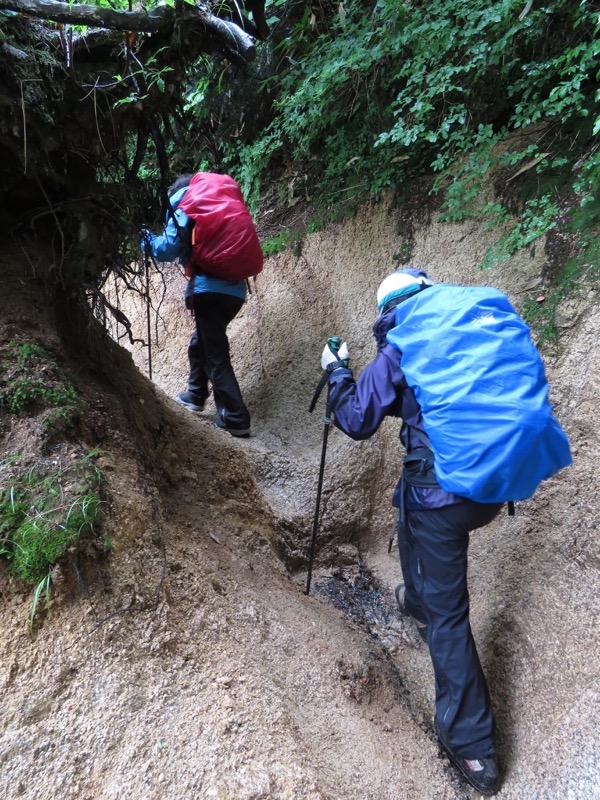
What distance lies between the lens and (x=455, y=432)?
2.43m

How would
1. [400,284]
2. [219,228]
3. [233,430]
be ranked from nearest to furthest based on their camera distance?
[400,284] < [219,228] < [233,430]

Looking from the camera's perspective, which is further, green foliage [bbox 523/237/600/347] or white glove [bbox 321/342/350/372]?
green foliage [bbox 523/237/600/347]

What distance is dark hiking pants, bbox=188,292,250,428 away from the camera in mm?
4547

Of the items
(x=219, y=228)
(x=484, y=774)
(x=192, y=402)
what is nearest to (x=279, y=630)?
(x=484, y=774)

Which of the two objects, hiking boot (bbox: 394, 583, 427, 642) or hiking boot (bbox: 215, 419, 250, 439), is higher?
hiking boot (bbox: 215, 419, 250, 439)

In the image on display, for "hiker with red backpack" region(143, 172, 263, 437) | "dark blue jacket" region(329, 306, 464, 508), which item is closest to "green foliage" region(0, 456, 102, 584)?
"dark blue jacket" region(329, 306, 464, 508)

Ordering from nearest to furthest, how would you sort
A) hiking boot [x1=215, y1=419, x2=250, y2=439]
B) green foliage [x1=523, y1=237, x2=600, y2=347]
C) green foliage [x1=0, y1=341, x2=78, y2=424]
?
1. green foliage [x1=0, y1=341, x2=78, y2=424]
2. green foliage [x1=523, y1=237, x2=600, y2=347]
3. hiking boot [x1=215, y1=419, x2=250, y2=439]

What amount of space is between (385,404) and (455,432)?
471mm

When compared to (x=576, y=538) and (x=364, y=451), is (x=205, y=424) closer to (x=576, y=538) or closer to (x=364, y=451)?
(x=364, y=451)

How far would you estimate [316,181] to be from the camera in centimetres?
596

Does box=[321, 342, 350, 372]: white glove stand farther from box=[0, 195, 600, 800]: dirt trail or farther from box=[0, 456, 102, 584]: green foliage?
box=[0, 456, 102, 584]: green foliage

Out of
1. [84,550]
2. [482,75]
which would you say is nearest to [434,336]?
[84,550]

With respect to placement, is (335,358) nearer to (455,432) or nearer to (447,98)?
(455,432)

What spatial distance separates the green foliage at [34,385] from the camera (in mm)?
2596
